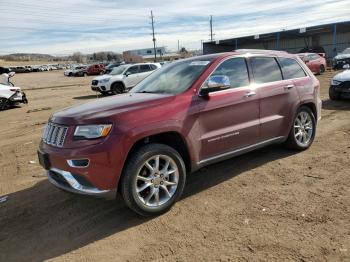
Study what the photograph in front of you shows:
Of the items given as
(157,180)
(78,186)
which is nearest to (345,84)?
(157,180)

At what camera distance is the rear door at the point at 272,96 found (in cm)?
572

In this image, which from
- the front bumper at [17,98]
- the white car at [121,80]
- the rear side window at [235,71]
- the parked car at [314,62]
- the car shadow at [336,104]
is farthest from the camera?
the parked car at [314,62]

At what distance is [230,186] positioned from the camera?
5.27 metres

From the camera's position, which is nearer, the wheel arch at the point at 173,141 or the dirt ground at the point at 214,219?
the dirt ground at the point at 214,219

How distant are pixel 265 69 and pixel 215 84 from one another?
4.67 feet

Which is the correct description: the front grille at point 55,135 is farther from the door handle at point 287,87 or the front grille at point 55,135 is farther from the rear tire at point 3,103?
the rear tire at point 3,103

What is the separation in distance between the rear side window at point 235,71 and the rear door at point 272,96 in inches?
7.3

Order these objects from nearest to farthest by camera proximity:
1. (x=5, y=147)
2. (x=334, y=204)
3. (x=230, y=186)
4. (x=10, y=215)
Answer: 1. (x=334, y=204)
2. (x=10, y=215)
3. (x=230, y=186)
4. (x=5, y=147)

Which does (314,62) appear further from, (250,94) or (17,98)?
(250,94)

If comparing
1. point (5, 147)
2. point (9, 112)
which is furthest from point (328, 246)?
point (9, 112)

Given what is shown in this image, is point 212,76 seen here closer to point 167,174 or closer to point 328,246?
point 167,174

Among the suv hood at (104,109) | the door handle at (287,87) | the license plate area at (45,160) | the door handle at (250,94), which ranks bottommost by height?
the license plate area at (45,160)

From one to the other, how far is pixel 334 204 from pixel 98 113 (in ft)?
9.31

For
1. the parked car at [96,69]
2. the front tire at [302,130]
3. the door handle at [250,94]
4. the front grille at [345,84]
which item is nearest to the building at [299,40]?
the parked car at [96,69]
